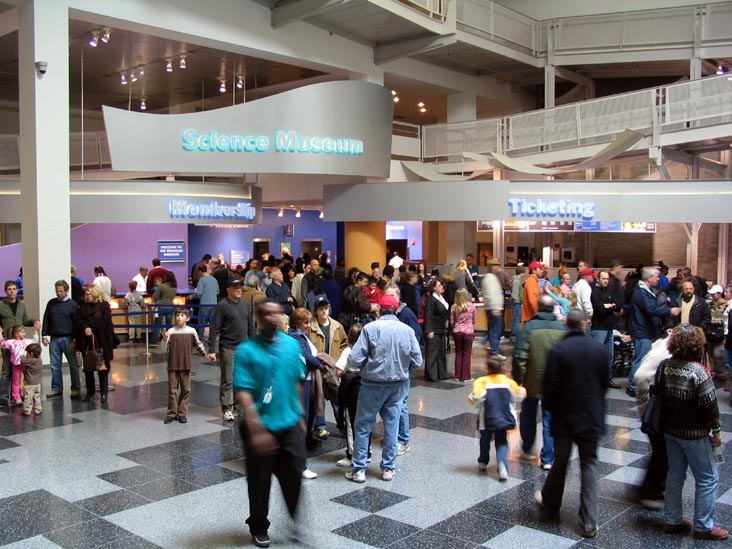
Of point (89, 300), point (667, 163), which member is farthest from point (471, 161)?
point (89, 300)

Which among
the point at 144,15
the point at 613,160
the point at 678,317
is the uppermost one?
the point at 144,15

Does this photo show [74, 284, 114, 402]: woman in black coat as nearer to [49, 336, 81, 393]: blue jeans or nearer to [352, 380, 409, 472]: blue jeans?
[49, 336, 81, 393]: blue jeans

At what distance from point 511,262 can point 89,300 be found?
14545 mm

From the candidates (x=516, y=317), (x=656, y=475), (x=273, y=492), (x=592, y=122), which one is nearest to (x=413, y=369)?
(x=273, y=492)

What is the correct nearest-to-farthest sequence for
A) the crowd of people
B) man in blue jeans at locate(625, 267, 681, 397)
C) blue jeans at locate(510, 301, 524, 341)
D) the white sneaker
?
the crowd of people, the white sneaker, man in blue jeans at locate(625, 267, 681, 397), blue jeans at locate(510, 301, 524, 341)

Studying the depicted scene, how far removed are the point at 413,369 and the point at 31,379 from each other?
15.9 feet

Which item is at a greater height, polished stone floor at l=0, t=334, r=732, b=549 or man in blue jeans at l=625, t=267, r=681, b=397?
man in blue jeans at l=625, t=267, r=681, b=397

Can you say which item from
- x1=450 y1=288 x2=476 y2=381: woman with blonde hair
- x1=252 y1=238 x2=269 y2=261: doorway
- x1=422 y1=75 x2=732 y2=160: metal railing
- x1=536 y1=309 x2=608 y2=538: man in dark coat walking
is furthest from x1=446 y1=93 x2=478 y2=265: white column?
x1=536 y1=309 x2=608 y2=538: man in dark coat walking

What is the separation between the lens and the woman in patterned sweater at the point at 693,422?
17.0ft

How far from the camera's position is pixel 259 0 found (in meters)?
15.7

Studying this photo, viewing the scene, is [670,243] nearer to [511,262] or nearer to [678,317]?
[511,262]

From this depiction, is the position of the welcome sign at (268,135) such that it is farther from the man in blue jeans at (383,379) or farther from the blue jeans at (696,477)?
the blue jeans at (696,477)

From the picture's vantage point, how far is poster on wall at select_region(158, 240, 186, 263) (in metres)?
→ 21.8

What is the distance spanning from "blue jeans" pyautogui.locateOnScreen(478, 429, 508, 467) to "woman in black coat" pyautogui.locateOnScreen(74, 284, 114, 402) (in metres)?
5.21
